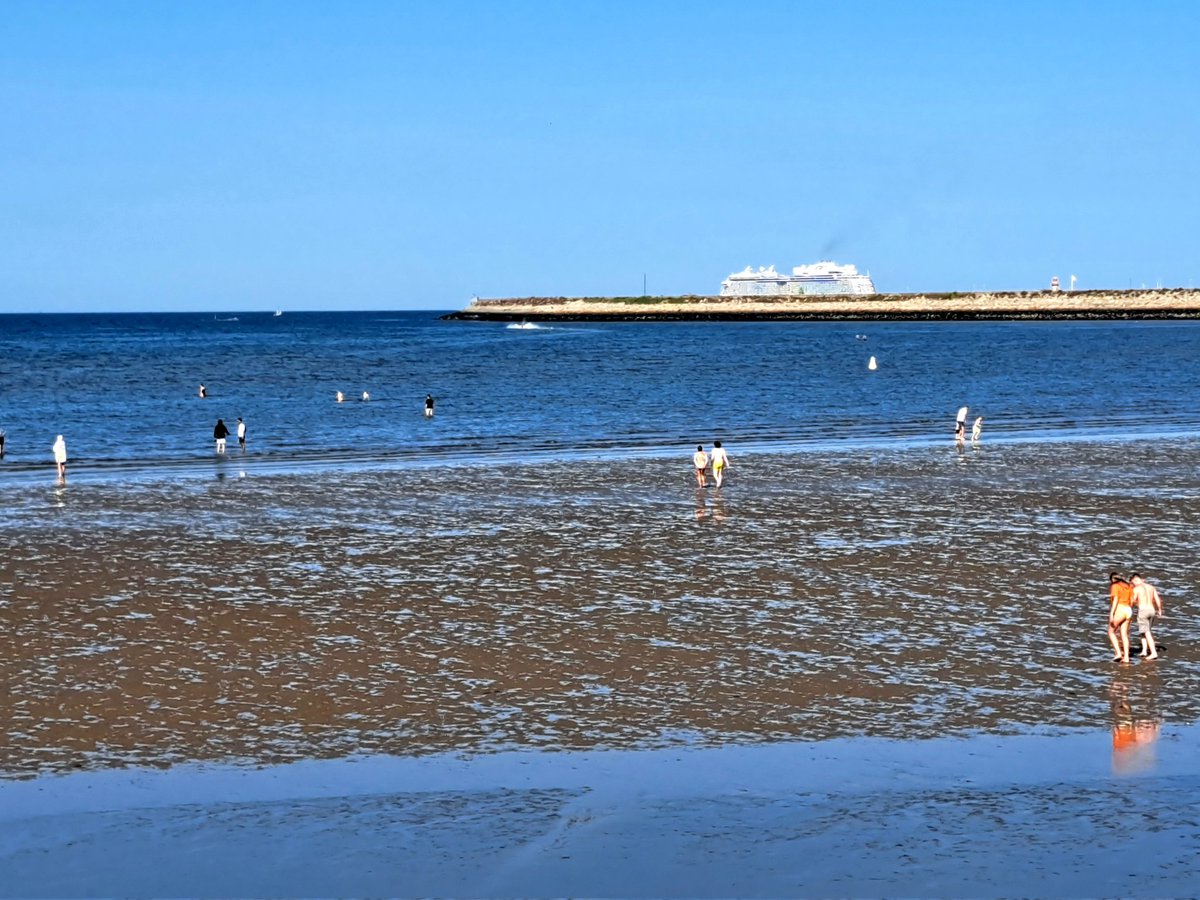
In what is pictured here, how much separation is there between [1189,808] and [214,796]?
8.41 m

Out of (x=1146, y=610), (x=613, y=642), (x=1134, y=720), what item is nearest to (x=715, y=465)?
(x=613, y=642)

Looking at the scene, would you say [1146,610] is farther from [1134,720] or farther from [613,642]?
[613,642]

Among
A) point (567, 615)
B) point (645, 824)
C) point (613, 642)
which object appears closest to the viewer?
point (645, 824)

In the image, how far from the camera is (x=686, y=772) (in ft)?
45.5

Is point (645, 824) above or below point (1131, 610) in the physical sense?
below

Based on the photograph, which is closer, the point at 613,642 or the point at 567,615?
the point at 613,642

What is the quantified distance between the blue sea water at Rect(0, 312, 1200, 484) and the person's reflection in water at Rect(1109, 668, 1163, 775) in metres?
28.0

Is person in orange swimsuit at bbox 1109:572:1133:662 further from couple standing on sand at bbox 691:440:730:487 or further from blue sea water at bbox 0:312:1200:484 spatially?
blue sea water at bbox 0:312:1200:484

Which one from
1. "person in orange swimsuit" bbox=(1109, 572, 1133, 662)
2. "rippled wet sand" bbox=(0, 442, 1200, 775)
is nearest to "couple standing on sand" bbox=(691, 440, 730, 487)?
"rippled wet sand" bbox=(0, 442, 1200, 775)

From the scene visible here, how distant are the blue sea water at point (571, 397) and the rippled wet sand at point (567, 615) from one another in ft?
43.1

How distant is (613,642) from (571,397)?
174 feet

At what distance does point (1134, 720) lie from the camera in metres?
Answer: 15.4

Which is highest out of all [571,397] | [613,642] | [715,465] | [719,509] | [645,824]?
[571,397]

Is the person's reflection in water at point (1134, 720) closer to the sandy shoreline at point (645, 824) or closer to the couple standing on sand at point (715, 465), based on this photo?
the sandy shoreline at point (645, 824)
